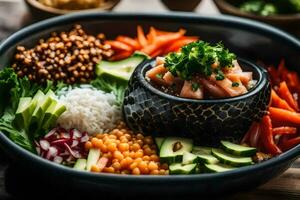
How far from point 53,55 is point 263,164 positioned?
50.0 inches

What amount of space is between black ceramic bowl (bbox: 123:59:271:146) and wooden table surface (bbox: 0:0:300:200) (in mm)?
257

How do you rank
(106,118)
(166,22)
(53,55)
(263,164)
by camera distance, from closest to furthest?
(263,164) → (106,118) → (53,55) → (166,22)

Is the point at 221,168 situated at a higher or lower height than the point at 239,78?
lower

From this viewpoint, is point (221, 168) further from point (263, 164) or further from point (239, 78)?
point (239, 78)

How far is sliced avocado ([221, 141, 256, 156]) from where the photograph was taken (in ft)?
8.55

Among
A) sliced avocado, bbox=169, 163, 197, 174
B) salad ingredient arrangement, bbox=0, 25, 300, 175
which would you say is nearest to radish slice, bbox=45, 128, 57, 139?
salad ingredient arrangement, bbox=0, 25, 300, 175

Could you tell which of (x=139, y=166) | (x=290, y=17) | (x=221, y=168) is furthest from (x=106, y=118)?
(x=290, y=17)

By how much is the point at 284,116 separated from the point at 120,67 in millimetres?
809

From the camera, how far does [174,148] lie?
8.67 feet

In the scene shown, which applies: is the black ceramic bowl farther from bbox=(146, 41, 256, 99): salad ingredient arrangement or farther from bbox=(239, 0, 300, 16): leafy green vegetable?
bbox=(239, 0, 300, 16): leafy green vegetable

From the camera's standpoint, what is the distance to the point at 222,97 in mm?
2688

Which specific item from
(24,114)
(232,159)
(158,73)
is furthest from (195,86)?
(24,114)

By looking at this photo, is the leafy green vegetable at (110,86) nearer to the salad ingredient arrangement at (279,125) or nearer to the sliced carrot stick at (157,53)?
the sliced carrot stick at (157,53)

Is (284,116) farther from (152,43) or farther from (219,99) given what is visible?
(152,43)
